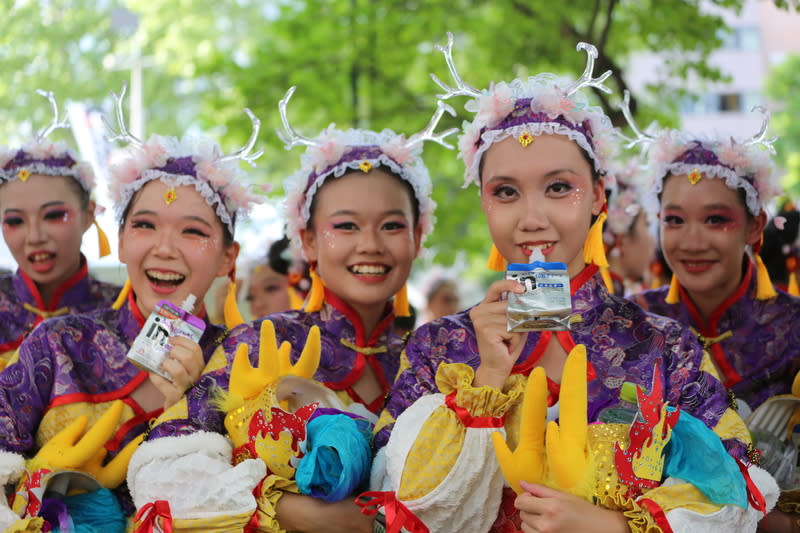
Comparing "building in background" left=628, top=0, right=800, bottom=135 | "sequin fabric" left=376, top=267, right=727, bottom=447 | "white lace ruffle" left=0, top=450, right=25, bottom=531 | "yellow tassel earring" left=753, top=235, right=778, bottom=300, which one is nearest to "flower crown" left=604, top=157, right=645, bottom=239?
"yellow tassel earring" left=753, top=235, right=778, bottom=300

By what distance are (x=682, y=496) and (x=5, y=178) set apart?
3.19m

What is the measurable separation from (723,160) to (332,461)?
6.55ft

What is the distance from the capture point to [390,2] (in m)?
8.55

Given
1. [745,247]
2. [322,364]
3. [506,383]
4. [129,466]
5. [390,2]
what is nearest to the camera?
[506,383]

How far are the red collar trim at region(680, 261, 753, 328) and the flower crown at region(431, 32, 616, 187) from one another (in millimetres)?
1123

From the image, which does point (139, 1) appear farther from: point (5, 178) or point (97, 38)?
point (5, 178)

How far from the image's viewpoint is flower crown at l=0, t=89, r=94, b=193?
412 centimetres

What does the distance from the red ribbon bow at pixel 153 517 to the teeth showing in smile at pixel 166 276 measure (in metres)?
0.97

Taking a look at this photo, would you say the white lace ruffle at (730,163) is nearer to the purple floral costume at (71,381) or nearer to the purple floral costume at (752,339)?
the purple floral costume at (752,339)

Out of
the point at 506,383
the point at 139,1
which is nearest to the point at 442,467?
the point at 506,383

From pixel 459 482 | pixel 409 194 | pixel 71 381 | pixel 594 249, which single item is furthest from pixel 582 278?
pixel 71 381

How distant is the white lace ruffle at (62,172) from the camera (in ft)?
13.5

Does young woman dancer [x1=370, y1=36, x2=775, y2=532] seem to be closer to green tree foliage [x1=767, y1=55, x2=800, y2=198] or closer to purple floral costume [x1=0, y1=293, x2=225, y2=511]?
purple floral costume [x1=0, y1=293, x2=225, y2=511]

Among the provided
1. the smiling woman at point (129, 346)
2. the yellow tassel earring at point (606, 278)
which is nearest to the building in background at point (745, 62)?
the yellow tassel earring at point (606, 278)
